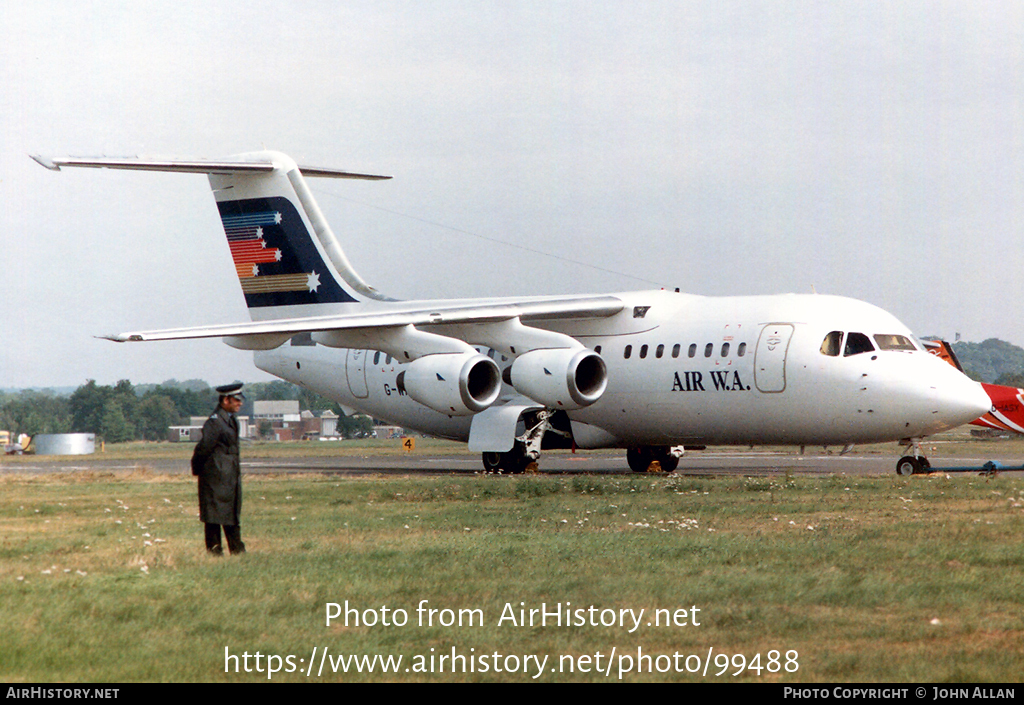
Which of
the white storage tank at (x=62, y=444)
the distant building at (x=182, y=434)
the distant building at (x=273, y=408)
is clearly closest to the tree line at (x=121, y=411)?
the distant building at (x=182, y=434)

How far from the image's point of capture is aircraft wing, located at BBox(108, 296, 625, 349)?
914 inches

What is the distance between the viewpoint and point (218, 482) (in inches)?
447

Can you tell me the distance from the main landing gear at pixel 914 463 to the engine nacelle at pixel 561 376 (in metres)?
5.63

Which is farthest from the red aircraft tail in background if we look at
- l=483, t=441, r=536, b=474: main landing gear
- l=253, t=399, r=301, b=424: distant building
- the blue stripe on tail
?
l=253, t=399, r=301, b=424: distant building

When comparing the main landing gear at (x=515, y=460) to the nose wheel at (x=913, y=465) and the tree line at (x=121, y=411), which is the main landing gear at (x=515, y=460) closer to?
the nose wheel at (x=913, y=465)

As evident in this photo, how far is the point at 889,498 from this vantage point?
1644 cm

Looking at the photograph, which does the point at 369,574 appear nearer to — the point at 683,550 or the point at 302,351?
the point at 683,550

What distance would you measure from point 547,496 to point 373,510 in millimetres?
3336

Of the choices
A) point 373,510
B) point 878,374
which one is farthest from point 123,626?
point 878,374

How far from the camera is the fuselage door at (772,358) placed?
22.3 m

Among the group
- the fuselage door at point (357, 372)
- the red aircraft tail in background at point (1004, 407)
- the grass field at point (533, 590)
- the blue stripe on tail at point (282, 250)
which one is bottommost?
the grass field at point (533, 590)

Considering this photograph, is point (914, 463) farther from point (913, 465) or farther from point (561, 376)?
point (561, 376)

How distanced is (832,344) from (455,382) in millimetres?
6860

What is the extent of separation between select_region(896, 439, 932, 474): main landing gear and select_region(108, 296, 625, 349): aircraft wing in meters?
6.34
